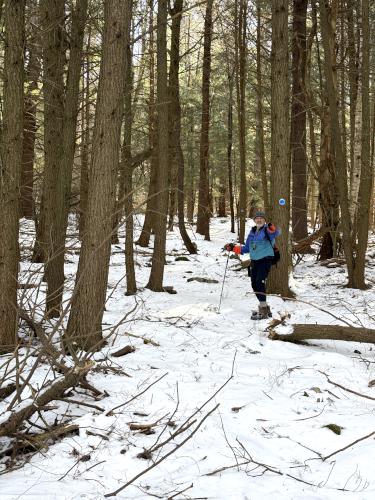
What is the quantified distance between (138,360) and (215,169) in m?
28.6

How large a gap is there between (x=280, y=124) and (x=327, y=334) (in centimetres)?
445

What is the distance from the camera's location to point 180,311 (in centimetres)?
863

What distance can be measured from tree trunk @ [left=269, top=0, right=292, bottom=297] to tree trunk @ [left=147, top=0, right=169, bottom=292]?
7.21 ft

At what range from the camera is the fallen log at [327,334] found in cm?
604

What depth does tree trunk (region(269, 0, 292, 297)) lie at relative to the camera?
28.7 feet

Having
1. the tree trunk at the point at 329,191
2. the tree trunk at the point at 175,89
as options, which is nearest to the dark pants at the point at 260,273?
the tree trunk at the point at 175,89

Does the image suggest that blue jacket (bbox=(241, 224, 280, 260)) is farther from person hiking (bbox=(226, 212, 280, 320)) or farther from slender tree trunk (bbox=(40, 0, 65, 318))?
slender tree trunk (bbox=(40, 0, 65, 318))

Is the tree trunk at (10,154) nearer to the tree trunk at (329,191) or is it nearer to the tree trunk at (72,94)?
the tree trunk at (72,94)

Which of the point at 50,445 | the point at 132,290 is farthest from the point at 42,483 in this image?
the point at 132,290

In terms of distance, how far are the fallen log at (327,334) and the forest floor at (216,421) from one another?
121 millimetres

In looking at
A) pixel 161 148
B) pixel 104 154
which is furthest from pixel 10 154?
pixel 161 148

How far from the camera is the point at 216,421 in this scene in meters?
4.06

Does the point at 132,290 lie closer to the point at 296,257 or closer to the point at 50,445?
the point at 50,445

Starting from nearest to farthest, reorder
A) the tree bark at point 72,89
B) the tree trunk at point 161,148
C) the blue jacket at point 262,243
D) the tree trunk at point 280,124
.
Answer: the tree bark at point 72,89 < the blue jacket at point 262,243 < the tree trunk at point 280,124 < the tree trunk at point 161,148
